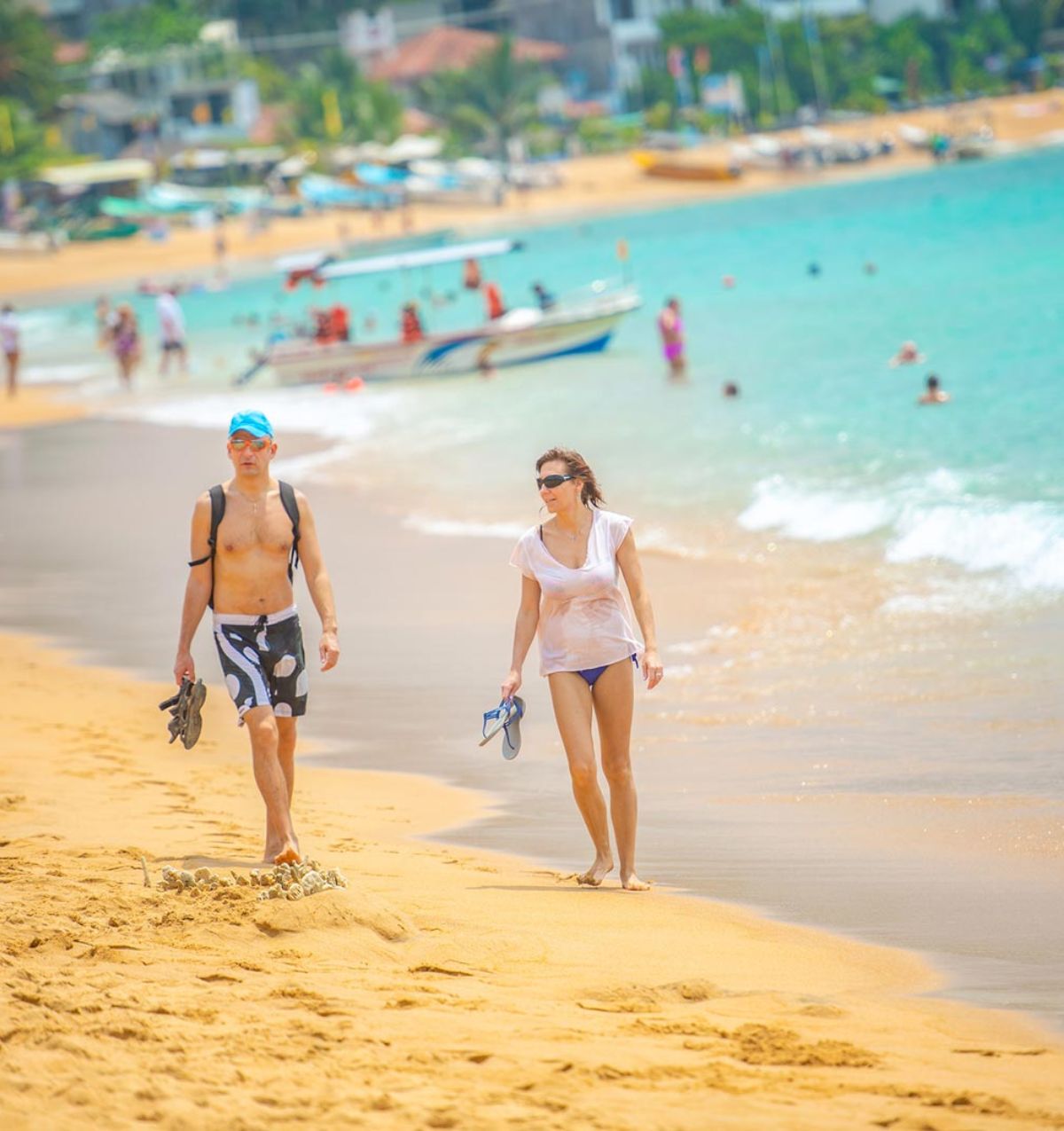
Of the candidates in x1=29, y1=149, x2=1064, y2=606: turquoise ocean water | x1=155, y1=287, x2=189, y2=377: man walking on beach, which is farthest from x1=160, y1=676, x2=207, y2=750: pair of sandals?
x1=155, y1=287, x2=189, y2=377: man walking on beach

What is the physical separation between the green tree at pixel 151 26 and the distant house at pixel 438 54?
10707mm

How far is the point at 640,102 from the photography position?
9331 cm

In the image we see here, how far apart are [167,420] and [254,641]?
20321 millimetres

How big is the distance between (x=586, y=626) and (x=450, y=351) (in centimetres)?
2202

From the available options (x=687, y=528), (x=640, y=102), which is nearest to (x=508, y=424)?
(x=687, y=528)

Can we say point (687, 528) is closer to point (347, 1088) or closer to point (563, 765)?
point (563, 765)

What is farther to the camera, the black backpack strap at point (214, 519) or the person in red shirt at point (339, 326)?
the person in red shirt at point (339, 326)

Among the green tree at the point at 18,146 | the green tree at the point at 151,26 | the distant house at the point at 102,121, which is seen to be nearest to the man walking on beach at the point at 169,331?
the green tree at the point at 18,146

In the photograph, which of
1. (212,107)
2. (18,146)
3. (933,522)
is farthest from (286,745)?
(212,107)

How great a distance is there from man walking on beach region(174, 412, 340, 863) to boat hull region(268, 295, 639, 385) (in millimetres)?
21484

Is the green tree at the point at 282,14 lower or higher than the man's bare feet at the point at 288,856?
higher

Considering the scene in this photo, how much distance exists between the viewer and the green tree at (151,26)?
92.3m

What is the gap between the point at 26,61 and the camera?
83.5m

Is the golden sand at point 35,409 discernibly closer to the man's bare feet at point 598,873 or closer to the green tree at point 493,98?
the man's bare feet at point 598,873
